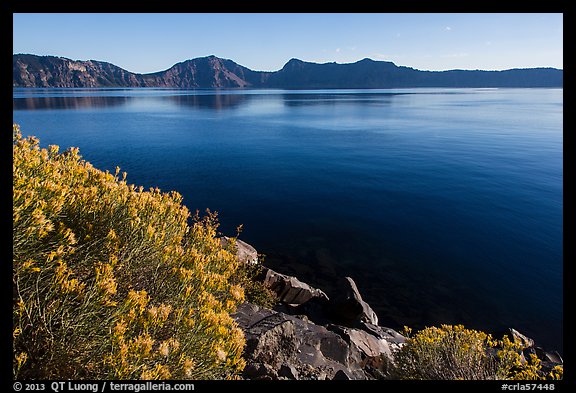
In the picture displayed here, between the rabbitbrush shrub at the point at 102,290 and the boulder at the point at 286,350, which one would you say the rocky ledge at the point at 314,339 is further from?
the rabbitbrush shrub at the point at 102,290

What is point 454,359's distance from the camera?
684cm

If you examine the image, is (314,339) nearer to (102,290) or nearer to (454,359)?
(454,359)

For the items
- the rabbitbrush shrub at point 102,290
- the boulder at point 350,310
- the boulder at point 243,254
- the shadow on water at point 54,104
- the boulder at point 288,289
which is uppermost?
the shadow on water at point 54,104

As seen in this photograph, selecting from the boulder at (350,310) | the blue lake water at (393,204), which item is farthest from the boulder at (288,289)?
the blue lake water at (393,204)

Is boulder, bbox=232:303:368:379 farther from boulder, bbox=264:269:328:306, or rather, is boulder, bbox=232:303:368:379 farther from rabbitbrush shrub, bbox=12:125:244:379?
boulder, bbox=264:269:328:306

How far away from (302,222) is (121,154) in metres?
32.8

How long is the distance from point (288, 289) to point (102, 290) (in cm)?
1293

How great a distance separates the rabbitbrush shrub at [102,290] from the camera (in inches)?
159

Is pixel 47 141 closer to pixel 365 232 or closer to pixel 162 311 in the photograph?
pixel 365 232

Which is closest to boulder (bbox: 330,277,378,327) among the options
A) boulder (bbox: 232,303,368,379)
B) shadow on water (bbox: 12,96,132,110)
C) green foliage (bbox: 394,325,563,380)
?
boulder (bbox: 232,303,368,379)

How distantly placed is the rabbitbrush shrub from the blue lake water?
49.0ft

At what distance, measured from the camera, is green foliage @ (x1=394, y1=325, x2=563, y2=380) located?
657 cm
